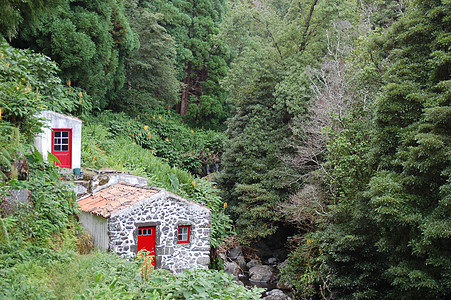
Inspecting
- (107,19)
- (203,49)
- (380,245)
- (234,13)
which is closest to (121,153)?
(107,19)

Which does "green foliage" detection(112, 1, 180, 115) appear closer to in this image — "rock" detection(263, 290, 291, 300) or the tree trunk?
the tree trunk

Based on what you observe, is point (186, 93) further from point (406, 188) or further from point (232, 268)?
point (406, 188)

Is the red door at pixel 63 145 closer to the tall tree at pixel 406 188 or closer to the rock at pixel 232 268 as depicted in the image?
the rock at pixel 232 268

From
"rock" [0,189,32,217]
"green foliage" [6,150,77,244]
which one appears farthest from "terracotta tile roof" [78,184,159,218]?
"rock" [0,189,32,217]

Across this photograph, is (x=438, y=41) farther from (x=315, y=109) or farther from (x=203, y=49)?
(x=203, y=49)

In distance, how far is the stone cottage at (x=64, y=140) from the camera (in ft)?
39.4

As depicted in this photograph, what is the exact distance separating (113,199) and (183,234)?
236cm

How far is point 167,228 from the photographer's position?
36.0ft

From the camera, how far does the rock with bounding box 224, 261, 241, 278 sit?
47.3 ft

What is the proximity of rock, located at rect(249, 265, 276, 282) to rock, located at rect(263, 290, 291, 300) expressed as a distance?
123 centimetres

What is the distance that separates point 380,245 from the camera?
9.23m

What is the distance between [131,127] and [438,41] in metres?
16.2

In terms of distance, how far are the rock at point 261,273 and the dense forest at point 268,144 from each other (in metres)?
0.72

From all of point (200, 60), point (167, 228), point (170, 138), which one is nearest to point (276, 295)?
point (167, 228)
